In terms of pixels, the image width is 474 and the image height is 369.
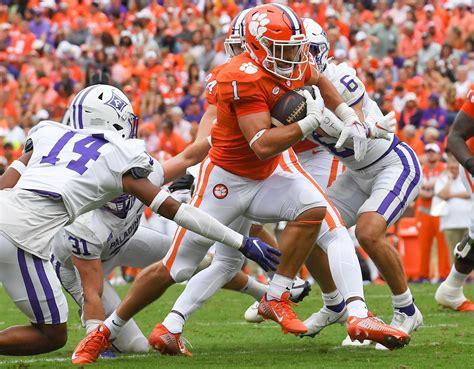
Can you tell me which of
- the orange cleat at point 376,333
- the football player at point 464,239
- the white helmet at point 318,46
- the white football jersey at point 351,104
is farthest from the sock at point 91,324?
the football player at point 464,239

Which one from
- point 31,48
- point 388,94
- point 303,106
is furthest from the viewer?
point 31,48

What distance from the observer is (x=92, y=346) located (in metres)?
6.31

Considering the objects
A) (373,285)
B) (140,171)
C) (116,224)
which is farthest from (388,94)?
(140,171)

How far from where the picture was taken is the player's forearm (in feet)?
19.8

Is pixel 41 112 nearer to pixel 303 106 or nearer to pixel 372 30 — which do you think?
pixel 372 30

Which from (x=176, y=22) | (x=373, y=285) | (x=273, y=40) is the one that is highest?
(x=273, y=40)

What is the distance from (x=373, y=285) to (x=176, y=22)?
9.90m

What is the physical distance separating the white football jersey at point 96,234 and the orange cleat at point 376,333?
5.77ft

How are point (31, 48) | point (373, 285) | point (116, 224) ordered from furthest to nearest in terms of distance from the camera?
point (31, 48)
point (373, 285)
point (116, 224)

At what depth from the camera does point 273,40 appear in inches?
244

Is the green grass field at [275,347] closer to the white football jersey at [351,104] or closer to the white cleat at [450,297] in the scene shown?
the white cleat at [450,297]

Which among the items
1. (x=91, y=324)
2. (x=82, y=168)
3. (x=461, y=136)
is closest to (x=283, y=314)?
(x=91, y=324)

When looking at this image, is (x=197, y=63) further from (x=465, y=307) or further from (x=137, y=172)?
(x=137, y=172)

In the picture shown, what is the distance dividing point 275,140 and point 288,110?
0.23 meters
